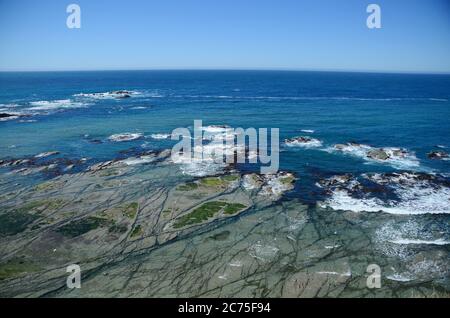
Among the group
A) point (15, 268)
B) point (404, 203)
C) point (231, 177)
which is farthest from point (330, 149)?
point (15, 268)

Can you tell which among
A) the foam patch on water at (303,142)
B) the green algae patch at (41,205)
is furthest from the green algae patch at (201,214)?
the foam patch on water at (303,142)

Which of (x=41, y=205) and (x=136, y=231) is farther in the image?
(x=41, y=205)

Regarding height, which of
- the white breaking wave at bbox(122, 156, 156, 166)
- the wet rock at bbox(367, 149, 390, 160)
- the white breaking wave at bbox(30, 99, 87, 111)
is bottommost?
the white breaking wave at bbox(122, 156, 156, 166)

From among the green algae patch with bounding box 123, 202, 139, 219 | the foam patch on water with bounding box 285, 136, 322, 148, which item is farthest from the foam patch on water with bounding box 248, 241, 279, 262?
the foam patch on water with bounding box 285, 136, 322, 148

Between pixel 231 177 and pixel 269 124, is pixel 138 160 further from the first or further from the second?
pixel 269 124

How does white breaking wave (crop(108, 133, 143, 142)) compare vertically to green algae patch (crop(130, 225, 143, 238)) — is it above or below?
above

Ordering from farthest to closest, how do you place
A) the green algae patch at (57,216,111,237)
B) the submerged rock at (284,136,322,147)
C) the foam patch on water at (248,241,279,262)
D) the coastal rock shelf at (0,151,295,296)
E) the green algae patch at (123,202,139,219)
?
1. the submerged rock at (284,136,322,147)
2. the green algae patch at (123,202,139,219)
3. the green algae patch at (57,216,111,237)
4. the coastal rock shelf at (0,151,295,296)
5. the foam patch on water at (248,241,279,262)

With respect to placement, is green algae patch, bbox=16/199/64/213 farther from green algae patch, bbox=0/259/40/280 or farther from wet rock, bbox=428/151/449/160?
wet rock, bbox=428/151/449/160
